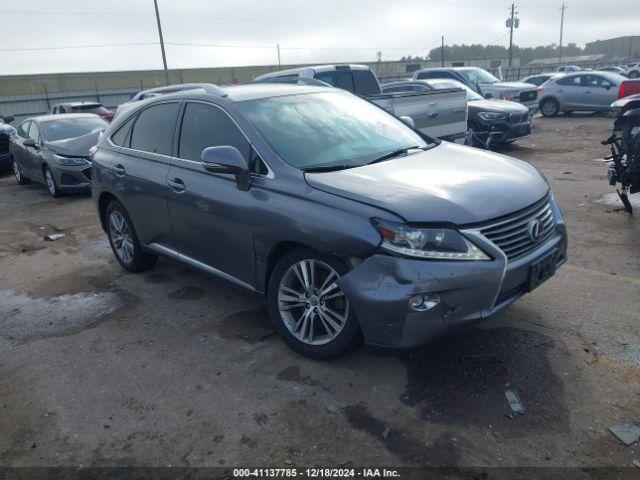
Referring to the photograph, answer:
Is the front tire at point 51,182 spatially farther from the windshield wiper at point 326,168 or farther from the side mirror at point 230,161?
the windshield wiper at point 326,168

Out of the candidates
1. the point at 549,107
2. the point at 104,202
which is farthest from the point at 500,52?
the point at 104,202

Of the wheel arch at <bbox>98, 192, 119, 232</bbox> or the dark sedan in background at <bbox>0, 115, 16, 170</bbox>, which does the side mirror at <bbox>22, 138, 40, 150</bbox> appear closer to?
the dark sedan in background at <bbox>0, 115, 16, 170</bbox>

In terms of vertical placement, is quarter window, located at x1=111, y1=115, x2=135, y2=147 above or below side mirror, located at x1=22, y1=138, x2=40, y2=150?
above

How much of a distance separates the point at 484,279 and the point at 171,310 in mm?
2830

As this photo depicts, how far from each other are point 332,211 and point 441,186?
0.71 metres

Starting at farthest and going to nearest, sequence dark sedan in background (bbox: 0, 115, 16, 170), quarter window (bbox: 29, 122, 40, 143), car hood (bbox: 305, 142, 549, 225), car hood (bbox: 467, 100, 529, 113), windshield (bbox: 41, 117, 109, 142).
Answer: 1. dark sedan in background (bbox: 0, 115, 16, 170)
2. car hood (bbox: 467, 100, 529, 113)
3. quarter window (bbox: 29, 122, 40, 143)
4. windshield (bbox: 41, 117, 109, 142)
5. car hood (bbox: 305, 142, 549, 225)

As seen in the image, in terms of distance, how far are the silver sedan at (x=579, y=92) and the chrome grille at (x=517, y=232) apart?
16849 millimetres

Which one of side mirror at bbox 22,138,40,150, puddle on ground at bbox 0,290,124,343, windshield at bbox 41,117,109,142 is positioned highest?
windshield at bbox 41,117,109,142

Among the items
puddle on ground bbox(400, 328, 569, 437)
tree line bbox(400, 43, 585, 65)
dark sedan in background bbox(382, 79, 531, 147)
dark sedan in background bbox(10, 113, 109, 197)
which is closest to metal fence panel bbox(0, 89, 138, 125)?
dark sedan in background bbox(10, 113, 109, 197)

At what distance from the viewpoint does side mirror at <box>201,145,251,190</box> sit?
365 centimetres

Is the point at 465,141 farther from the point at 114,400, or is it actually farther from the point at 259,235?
the point at 114,400

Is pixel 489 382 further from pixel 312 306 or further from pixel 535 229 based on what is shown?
pixel 312 306

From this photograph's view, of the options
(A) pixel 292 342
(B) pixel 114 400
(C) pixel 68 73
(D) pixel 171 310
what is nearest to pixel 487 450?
(A) pixel 292 342

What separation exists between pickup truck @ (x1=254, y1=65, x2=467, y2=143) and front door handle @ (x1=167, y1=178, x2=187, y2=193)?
3.96m
